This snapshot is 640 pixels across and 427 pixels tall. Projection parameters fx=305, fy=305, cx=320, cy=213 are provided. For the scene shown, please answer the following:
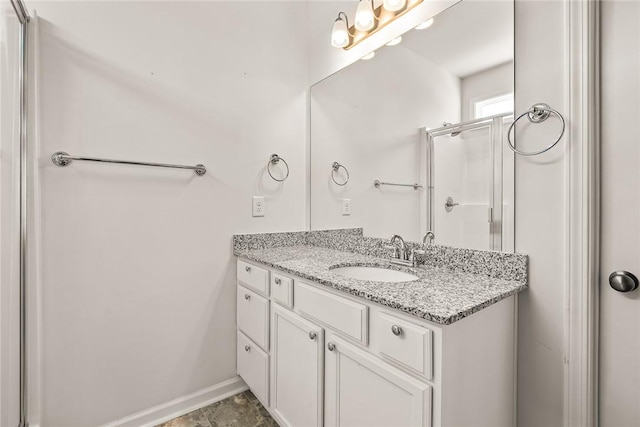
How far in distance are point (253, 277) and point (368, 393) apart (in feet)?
2.80

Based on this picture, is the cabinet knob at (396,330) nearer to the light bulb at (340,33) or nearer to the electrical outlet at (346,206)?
the electrical outlet at (346,206)

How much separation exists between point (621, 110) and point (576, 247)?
417mm

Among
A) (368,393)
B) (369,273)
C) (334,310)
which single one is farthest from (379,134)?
(368,393)

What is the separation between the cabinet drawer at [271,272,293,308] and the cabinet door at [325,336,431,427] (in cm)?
28

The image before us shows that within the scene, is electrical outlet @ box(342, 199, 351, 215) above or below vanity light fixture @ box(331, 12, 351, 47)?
below

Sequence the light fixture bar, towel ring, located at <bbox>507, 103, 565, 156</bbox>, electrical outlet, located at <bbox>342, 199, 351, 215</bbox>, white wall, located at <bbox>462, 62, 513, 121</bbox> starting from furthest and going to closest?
electrical outlet, located at <bbox>342, 199, 351, 215</bbox>
the light fixture bar
white wall, located at <bbox>462, 62, 513, 121</bbox>
towel ring, located at <bbox>507, 103, 565, 156</bbox>

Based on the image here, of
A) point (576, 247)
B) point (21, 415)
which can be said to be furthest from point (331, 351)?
point (21, 415)

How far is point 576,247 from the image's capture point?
3.08 ft

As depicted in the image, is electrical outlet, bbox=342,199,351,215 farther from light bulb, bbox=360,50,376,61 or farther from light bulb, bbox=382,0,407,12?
light bulb, bbox=382,0,407,12

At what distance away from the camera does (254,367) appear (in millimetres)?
1611

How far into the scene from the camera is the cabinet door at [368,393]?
2.72ft

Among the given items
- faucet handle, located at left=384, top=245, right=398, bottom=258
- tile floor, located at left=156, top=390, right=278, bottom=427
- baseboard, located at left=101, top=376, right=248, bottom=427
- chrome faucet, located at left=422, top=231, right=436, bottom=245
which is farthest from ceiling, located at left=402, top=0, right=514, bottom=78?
baseboard, located at left=101, top=376, right=248, bottom=427

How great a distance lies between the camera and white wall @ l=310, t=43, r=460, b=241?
139 cm

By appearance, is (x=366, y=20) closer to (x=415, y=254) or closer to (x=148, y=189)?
(x=415, y=254)
